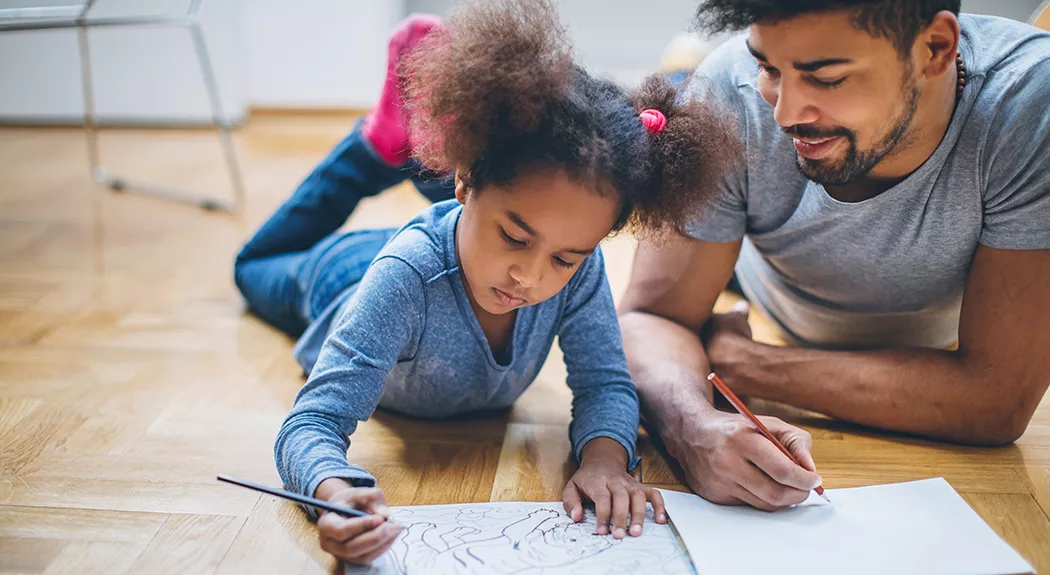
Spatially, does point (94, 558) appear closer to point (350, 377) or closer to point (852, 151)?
point (350, 377)

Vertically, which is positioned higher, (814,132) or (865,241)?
(814,132)

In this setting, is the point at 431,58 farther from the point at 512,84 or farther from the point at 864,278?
the point at 864,278

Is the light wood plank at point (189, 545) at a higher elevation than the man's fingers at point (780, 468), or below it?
below

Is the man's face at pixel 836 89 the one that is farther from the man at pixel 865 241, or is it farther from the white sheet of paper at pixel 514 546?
the white sheet of paper at pixel 514 546

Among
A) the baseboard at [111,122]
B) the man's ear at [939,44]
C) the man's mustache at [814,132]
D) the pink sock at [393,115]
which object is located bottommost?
the baseboard at [111,122]

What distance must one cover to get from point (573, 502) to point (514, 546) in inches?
3.6

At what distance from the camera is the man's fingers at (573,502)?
921mm

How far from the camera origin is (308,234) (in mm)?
1504

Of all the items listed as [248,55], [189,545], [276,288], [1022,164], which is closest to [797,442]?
[1022,164]

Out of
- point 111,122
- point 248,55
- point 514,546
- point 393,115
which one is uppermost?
point 393,115

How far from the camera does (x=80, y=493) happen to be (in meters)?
0.99

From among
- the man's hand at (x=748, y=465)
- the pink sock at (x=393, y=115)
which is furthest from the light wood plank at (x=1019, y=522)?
the pink sock at (x=393, y=115)

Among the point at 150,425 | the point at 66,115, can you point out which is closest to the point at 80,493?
the point at 150,425

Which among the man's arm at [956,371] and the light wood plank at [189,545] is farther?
the man's arm at [956,371]
